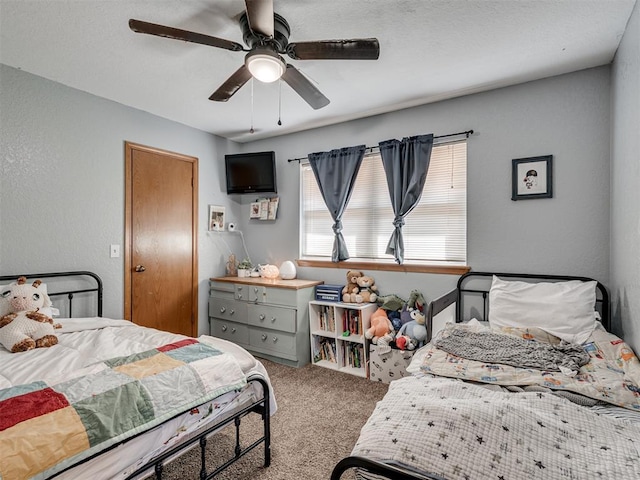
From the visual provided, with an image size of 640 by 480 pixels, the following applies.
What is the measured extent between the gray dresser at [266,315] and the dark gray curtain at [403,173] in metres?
1.02

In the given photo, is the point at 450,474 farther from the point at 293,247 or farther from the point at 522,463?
the point at 293,247

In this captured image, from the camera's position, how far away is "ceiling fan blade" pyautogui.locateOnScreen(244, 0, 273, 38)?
4.73 ft

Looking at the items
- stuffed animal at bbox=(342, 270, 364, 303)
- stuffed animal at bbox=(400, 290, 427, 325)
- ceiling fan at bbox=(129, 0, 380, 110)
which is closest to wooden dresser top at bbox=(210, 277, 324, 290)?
stuffed animal at bbox=(342, 270, 364, 303)

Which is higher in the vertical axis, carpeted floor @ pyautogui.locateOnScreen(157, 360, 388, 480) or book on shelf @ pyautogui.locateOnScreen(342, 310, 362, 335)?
book on shelf @ pyautogui.locateOnScreen(342, 310, 362, 335)

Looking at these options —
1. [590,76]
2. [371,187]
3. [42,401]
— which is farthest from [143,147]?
[590,76]

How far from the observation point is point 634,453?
1.02 m

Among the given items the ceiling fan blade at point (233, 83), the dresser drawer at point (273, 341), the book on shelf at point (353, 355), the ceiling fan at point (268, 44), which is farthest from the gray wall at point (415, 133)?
the ceiling fan at point (268, 44)

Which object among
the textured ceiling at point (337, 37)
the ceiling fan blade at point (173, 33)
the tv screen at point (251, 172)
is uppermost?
the textured ceiling at point (337, 37)

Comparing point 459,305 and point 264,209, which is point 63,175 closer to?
point 264,209

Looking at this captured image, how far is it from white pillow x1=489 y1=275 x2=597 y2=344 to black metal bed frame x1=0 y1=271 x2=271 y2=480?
1709mm

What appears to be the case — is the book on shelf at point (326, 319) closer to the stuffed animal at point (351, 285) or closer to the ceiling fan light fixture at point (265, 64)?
the stuffed animal at point (351, 285)

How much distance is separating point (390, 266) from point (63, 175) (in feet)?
9.57

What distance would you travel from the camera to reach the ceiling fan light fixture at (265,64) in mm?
1705

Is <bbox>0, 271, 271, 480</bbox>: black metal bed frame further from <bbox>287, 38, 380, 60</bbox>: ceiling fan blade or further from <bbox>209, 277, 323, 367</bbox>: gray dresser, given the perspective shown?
<bbox>287, 38, 380, 60</bbox>: ceiling fan blade
